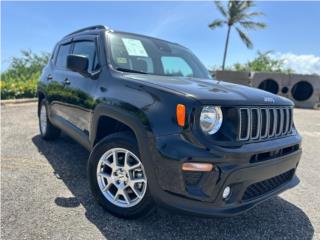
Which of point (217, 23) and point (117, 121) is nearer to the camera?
point (117, 121)

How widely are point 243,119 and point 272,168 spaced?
51cm

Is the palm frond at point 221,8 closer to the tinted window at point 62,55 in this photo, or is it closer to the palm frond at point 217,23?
the palm frond at point 217,23

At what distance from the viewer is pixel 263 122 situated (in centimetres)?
258

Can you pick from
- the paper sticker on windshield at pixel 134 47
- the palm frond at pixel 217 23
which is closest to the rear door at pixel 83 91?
the paper sticker on windshield at pixel 134 47

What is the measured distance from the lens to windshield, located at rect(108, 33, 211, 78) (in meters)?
3.34

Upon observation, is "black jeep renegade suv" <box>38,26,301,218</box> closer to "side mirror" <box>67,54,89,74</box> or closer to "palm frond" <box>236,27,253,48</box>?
"side mirror" <box>67,54,89,74</box>

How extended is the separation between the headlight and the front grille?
0.61 m

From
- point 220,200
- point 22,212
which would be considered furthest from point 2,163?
point 220,200

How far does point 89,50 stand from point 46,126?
211 cm

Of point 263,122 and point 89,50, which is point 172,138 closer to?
point 263,122

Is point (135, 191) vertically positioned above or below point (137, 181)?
below

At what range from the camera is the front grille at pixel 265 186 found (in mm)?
2484

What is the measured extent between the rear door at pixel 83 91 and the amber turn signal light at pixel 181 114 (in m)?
1.24

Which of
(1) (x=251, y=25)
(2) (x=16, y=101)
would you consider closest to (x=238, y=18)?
(1) (x=251, y=25)
